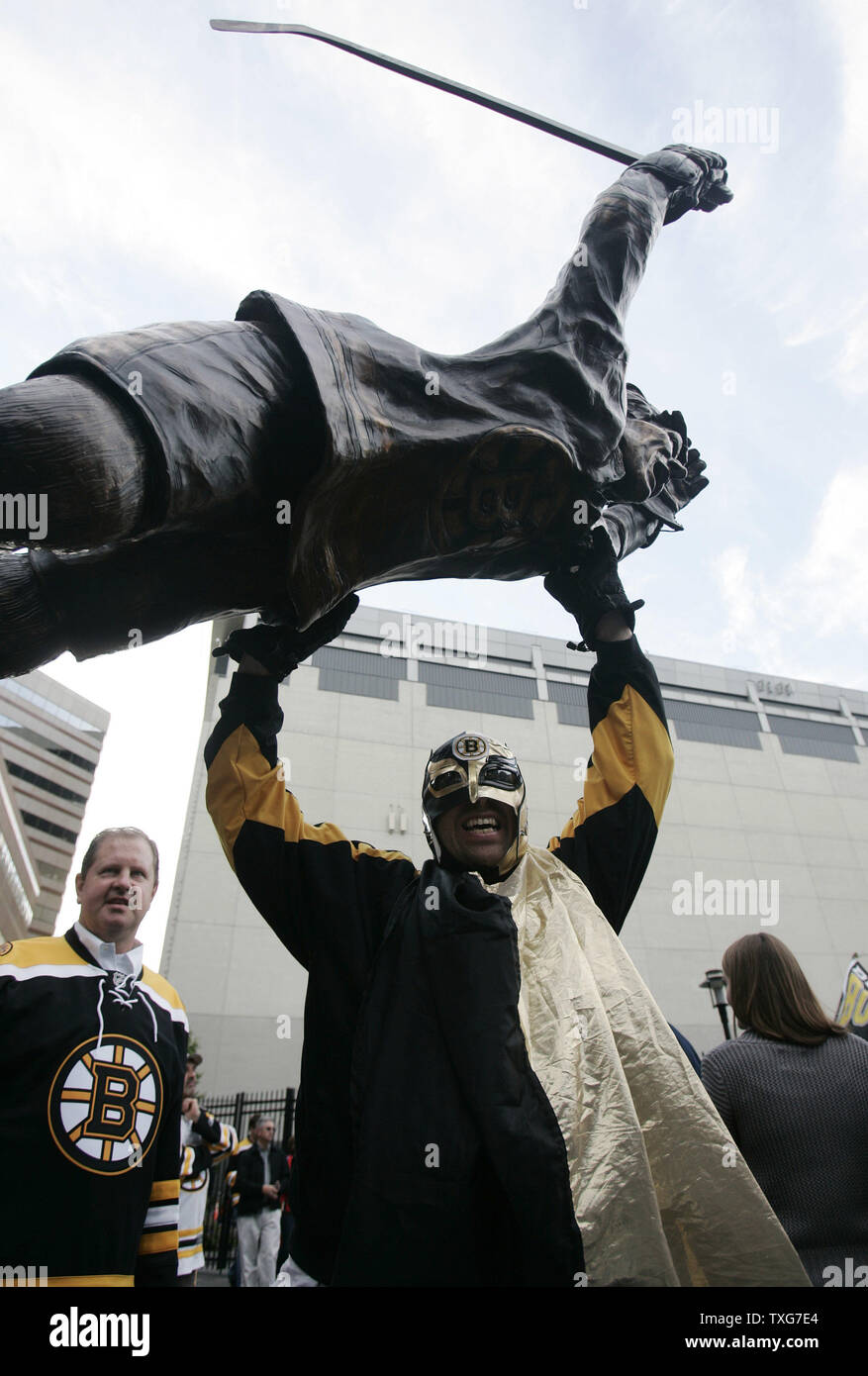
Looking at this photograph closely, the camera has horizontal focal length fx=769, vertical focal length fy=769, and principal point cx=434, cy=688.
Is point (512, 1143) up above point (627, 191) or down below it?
below

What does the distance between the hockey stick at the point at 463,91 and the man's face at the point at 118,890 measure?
2712 mm

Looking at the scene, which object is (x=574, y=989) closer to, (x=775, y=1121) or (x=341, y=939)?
(x=341, y=939)

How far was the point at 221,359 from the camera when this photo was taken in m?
1.64

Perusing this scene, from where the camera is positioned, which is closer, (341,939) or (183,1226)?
(341,939)

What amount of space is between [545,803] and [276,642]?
21.5 meters

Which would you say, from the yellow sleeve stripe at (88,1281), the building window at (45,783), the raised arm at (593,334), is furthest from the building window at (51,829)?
the raised arm at (593,334)

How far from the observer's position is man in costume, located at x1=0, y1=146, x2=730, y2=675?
53.2 inches

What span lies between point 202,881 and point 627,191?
20094 mm

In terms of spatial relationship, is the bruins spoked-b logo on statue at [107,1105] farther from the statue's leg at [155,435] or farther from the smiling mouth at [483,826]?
the statue's leg at [155,435]

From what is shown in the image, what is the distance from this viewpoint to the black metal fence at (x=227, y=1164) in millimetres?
11664

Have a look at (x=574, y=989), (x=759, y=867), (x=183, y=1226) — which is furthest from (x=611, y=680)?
(x=759, y=867)

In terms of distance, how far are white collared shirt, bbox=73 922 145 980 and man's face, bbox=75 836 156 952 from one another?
0.02 m

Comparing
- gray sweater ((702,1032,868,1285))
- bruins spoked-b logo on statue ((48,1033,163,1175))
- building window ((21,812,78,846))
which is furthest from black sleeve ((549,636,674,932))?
building window ((21,812,78,846))
